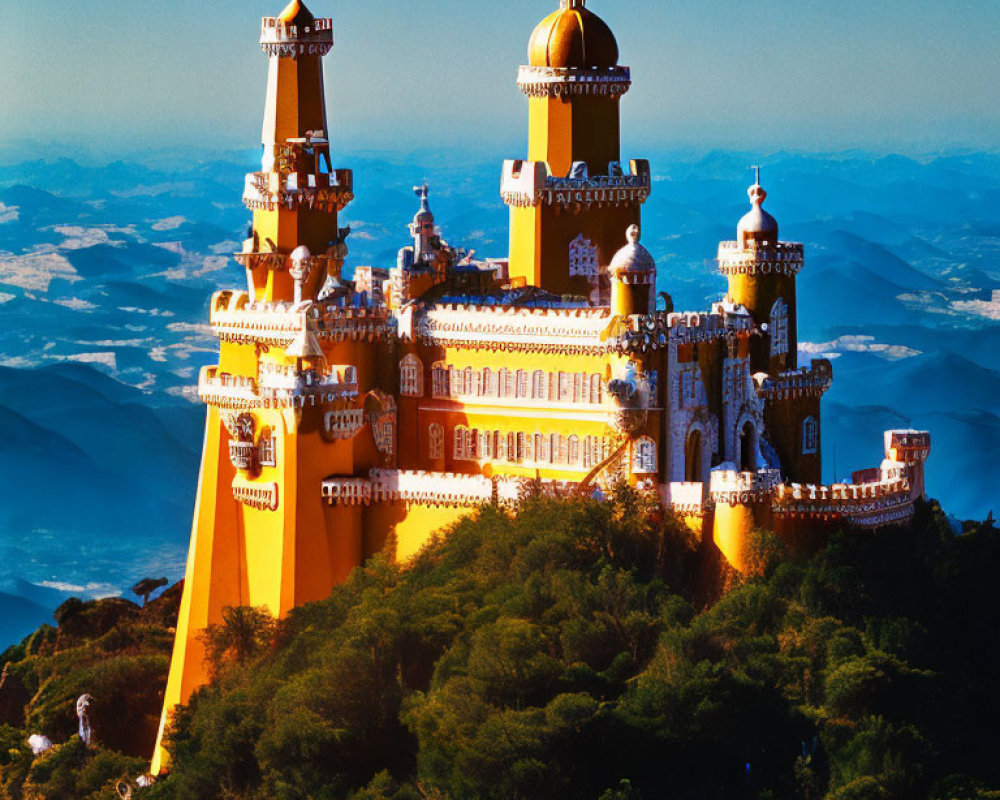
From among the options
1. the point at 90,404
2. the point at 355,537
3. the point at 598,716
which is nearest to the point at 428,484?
the point at 355,537

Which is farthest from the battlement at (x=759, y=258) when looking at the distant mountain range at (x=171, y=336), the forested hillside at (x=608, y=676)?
the distant mountain range at (x=171, y=336)

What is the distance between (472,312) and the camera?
78.0m

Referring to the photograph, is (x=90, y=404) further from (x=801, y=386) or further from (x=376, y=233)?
(x=801, y=386)

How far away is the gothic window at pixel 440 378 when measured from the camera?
259 feet

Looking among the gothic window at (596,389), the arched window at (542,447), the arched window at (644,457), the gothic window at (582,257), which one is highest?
the gothic window at (582,257)

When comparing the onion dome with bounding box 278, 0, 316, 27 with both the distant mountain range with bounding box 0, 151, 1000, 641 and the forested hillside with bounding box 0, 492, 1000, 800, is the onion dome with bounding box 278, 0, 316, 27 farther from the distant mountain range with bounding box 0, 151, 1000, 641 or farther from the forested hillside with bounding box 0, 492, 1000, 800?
the distant mountain range with bounding box 0, 151, 1000, 641

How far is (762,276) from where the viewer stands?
80000 millimetres

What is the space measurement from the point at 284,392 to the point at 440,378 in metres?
5.22

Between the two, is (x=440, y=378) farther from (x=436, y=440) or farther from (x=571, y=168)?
(x=571, y=168)

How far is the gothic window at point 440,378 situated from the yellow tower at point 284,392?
1986 millimetres

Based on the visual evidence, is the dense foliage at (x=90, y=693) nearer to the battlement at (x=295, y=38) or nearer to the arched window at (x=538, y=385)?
the arched window at (x=538, y=385)

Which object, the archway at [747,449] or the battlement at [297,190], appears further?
the battlement at [297,190]

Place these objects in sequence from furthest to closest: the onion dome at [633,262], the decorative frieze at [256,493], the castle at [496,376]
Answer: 1. the decorative frieze at [256,493]
2. the castle at [496,376]
3. the onion dome at [633,262]

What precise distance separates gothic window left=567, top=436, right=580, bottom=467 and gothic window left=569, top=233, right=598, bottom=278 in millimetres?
7931
